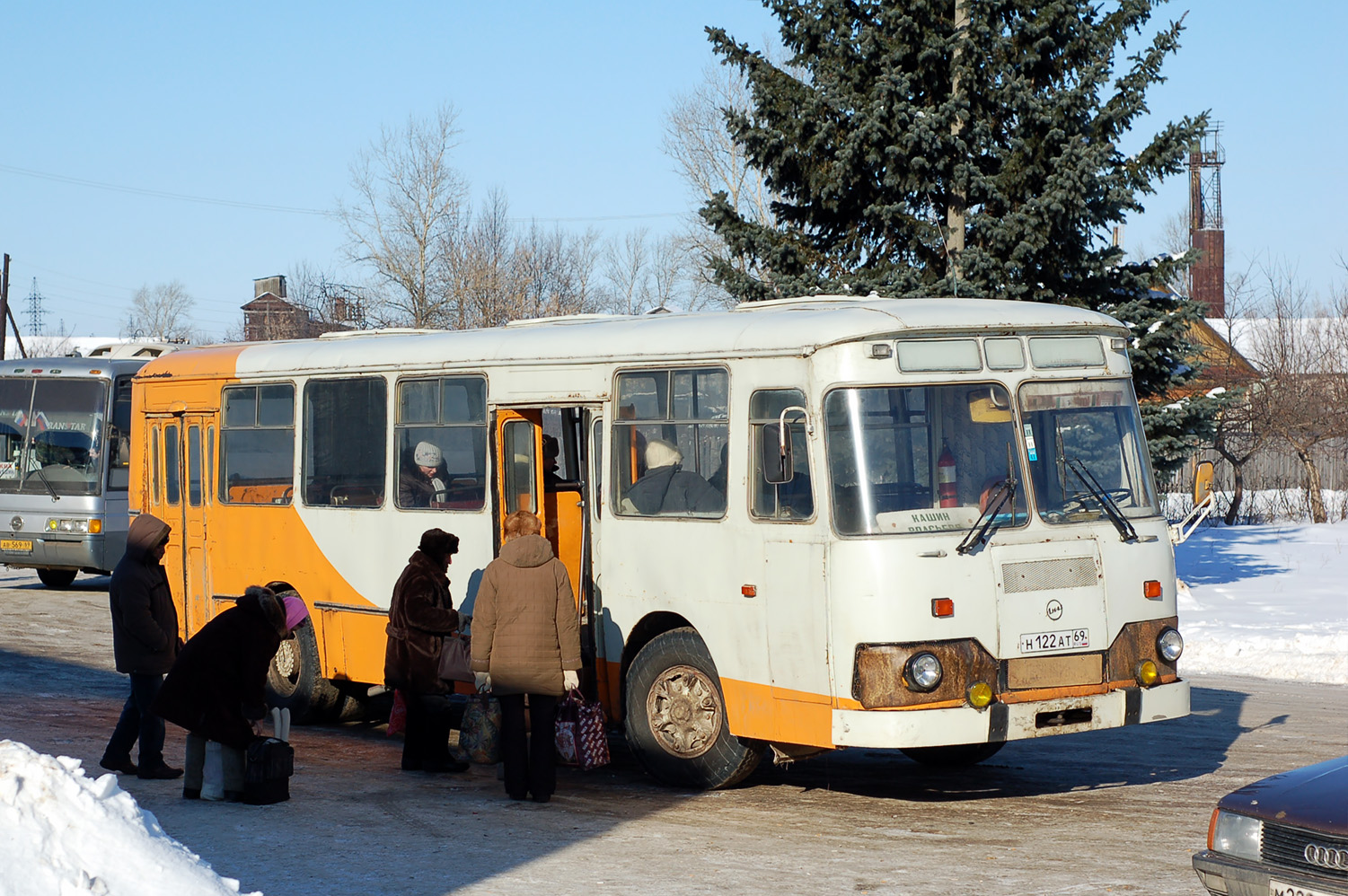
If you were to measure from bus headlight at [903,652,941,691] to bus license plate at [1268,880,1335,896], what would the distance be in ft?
9.06

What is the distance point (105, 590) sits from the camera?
78.0 ft

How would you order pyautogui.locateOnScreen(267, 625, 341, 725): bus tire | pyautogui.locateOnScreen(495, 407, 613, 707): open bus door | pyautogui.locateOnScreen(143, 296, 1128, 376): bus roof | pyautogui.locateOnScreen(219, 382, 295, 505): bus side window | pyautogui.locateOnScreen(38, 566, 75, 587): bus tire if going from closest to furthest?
1. pyautogui.locateOnScreen(143, 296, 1128, 376): bus roof
2. pyautogui.locateOnScreen(495, 407, 613, 707): open bus door
3. pyautogui.locateOnScreen(267, 625, 341, 725): bus tire
4. pyautogui.locateOnScreen(219, 382, 295, 505): bus side window
5. pyautogui.locateOnScreen(38, 566, 75, 587): bus tire

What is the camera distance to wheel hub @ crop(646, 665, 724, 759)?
9492 millimetres

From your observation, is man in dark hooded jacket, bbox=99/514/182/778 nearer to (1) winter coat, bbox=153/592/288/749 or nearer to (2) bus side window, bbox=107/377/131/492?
(1) winter coat, bbox=153/592/288/749

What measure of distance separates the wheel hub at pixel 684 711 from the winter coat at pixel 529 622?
714 millimetres

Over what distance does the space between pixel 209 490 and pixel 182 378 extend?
48.2 inches

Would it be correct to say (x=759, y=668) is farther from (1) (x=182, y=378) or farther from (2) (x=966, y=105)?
(2) (x=966, y=105)

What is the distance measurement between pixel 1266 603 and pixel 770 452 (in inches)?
553

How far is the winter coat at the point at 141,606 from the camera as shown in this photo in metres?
9.74

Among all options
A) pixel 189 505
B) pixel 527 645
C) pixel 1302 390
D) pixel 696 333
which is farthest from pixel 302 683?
pixel 1302 390

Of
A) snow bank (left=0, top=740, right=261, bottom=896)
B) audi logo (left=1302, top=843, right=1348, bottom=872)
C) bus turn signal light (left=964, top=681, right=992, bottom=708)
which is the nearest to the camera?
audi logo (left=1302, top=843, right=1348, bottom=872)

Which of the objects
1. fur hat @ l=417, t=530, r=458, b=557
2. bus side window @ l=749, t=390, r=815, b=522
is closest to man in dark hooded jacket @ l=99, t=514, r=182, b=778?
fur hat @ l=417, t=530, r=458, b=557

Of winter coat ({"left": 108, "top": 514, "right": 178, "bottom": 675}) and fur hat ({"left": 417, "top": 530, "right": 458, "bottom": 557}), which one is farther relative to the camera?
fur hat ({"left": 417, "top": 530, "right": 458, "bottom": 557})

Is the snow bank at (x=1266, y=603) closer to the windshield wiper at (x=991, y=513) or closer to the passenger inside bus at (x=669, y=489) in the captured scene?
the windshield wiper at (x=991, y=513)
